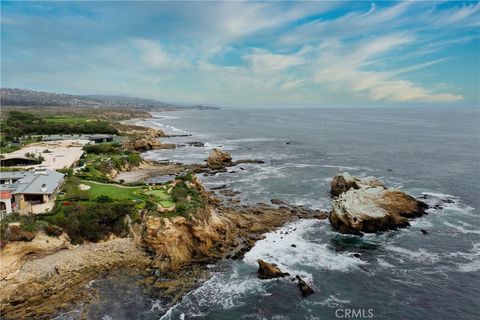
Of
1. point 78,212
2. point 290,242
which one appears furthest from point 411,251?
point 78,212

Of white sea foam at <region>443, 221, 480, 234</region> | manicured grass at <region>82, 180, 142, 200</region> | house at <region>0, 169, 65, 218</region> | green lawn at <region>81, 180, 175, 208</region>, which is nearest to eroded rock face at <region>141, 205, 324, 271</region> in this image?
green lawn at <region>81, 180, 175, 208</region>

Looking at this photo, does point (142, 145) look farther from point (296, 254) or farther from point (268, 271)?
point (268, 271)

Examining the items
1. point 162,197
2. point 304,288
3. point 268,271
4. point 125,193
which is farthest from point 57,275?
point 304,288

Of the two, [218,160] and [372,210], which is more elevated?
[372,210]

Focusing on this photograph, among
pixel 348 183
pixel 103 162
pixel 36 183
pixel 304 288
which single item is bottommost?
pixel 304 288

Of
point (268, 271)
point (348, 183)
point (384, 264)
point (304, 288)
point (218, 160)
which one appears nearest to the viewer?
point (304, 288)

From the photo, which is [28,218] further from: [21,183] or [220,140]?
[220,140]
